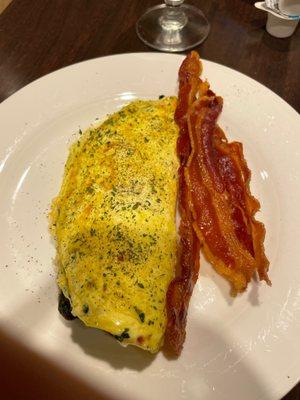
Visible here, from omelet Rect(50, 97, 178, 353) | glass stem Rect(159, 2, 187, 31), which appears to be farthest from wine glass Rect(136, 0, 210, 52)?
omelet Rect(50, 97, 178, 353)

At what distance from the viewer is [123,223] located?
1355mm

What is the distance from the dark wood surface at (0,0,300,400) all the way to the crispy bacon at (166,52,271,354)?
452 millimetres

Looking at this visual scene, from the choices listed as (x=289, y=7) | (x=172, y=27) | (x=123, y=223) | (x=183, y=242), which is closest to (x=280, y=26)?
(x=289, y=7)

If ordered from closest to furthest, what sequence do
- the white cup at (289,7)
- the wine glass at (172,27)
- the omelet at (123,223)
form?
1. the omelet at (123,223)
2. the white cup at (289,7)
3. the wine glass at (172,27)

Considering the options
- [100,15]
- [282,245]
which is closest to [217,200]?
[282,245]

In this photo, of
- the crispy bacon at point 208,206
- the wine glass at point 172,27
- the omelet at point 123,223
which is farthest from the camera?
the wine glass at point 172,27

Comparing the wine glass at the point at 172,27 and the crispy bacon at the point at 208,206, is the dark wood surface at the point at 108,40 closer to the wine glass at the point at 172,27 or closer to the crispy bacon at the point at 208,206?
the wine glass at the point at 172,27

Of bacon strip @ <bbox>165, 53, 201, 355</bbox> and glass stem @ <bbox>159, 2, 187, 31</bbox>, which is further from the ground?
glass stem @ <bbox>159, 2, 187, 31</bbox>

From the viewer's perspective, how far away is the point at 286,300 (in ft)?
4.48

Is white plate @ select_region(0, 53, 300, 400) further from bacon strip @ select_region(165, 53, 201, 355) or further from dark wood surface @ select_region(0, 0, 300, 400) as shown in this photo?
dark wood surface @ select_region(0, 0, 300, 400)

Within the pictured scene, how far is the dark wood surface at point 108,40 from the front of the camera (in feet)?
6.81

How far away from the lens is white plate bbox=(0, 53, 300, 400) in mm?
1264

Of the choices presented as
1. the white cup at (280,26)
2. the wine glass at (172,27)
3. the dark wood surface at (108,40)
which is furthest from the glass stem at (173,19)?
the white cup at (280,26)

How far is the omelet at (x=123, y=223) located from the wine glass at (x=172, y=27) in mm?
593
